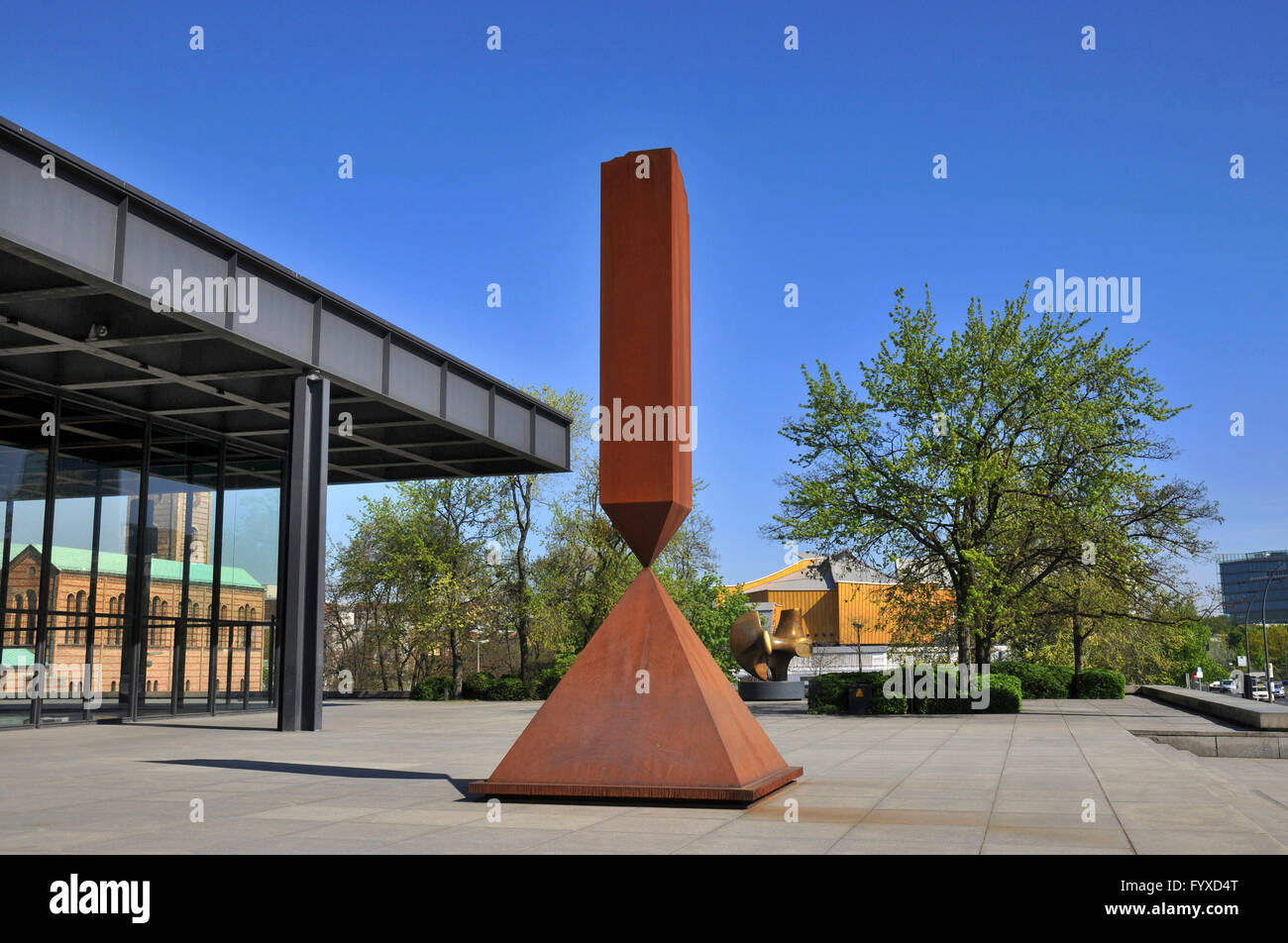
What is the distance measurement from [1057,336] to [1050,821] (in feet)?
72.0

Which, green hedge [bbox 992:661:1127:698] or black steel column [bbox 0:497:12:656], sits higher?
black steel column [bbox 0:497:12:656]

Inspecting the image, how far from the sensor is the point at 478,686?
1601 inches

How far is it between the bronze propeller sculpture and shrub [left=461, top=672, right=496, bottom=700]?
9.53 m

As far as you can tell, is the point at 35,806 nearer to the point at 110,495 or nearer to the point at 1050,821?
the point at 1050,821

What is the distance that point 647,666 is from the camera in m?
9.86

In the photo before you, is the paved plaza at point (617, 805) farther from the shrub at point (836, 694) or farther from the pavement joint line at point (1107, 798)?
the shrub at point (836, 694)

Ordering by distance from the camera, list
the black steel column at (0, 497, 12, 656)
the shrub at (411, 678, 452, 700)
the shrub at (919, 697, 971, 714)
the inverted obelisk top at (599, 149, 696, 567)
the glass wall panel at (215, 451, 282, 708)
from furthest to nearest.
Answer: the shrub at (411, 678, 452, 700) < the shrub at (919, 697, 971, 714) < the glass wall panel at (215, 451, 282, 708) < the black steel column at (0, 497, 12, 656) < the inverted obelisk top at (599, 149, 696, 567)

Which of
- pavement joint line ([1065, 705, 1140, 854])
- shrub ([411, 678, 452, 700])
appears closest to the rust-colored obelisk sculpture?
pavement joint line ([1065, 705, 1140, 854])

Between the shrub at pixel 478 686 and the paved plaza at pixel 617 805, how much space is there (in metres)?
21.3

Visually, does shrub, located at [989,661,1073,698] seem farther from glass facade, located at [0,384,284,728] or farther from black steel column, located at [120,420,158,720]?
black steel column, located at [120,420,158,720]

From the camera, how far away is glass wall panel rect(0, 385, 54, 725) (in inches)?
784

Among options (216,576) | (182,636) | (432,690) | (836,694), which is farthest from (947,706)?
(432,690)

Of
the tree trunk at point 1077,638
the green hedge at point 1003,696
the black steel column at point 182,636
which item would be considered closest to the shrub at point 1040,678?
the tree trunk at point 1077,638
